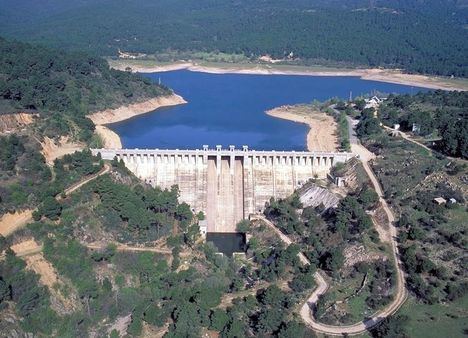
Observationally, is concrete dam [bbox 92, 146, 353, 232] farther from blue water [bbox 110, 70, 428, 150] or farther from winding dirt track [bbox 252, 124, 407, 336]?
blue water [bbox 110, 70, 428, 150]

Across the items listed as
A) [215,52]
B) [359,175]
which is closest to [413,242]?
[359,175]

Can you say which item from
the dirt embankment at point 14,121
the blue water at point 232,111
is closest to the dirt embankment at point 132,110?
the blue water at point 232,111

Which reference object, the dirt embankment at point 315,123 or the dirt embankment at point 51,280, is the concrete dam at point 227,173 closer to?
the dirt embankment at point 315,123

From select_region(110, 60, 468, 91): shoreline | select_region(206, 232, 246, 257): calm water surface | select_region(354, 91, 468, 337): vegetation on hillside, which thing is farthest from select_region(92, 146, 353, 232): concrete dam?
select_region(110, 60, 468, 91): shoreline

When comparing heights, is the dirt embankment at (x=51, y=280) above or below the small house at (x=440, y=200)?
below

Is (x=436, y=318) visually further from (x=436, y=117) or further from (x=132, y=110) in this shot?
(x=132, y=110)

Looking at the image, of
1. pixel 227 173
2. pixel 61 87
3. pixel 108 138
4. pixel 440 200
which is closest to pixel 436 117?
pixel 440 200
